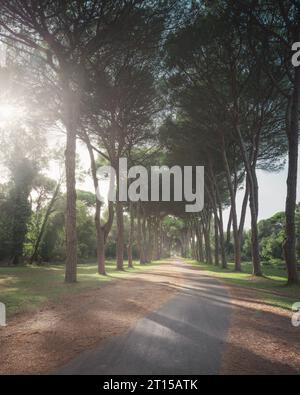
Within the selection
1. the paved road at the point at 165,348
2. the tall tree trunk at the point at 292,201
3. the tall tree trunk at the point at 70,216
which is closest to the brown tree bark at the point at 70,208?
the tall tree trunk at the point at 70,216

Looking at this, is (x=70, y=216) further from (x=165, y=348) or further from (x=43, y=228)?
(x=43, y=228)

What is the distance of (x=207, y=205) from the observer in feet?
161

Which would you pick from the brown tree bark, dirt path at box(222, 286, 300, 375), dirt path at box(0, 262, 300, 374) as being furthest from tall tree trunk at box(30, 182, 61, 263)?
dirt path at box(222, 286, 300, 375)

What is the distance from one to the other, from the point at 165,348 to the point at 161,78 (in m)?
20.8

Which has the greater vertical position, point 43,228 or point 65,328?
point 43,228

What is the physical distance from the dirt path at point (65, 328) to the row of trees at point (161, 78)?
5.86 m

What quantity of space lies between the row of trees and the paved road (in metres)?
8.52

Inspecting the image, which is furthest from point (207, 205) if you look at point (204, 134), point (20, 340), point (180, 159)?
point (20, 340)

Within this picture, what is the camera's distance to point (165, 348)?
5.64 metres

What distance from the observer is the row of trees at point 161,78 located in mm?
15695

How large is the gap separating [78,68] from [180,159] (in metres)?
18.3

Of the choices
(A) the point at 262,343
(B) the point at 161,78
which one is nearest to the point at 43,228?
(B) the point at 161,78

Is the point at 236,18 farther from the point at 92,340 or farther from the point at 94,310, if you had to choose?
the point at 92,340

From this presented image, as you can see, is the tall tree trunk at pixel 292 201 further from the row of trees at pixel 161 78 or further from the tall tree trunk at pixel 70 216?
the tall tree trunk at pixel 70 216
